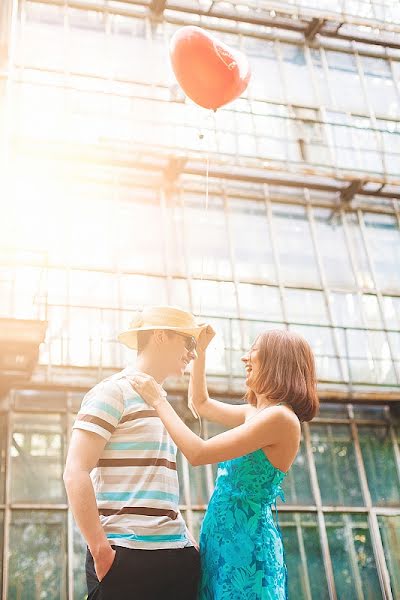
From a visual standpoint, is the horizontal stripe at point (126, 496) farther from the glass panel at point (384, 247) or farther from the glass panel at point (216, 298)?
the glass panel at point (384, 247)

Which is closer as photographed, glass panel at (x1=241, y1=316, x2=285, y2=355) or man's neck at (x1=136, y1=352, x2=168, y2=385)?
man's neck at (x1=136, y1=352, x2=168, y2=385)

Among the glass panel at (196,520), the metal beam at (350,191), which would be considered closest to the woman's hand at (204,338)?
the glass panel at (196,520)

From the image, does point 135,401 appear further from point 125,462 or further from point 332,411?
point 332,411

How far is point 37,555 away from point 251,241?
551 cm

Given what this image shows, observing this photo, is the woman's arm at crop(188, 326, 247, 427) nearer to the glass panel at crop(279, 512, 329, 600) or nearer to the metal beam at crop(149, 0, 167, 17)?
the glass panel at crop(279, 512, 329, 600)

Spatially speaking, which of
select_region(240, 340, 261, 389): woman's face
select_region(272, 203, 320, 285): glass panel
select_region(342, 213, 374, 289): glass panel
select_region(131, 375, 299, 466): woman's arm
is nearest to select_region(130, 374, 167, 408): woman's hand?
select_region(131, 375, 299, 466): woman's arm

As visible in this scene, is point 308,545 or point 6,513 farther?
point 308,545

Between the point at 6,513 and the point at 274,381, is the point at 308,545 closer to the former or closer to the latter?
the point at 6,513

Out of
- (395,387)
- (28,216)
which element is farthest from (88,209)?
(395,387)

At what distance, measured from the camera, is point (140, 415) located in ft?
8.57

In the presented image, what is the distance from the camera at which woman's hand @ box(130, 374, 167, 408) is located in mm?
2621

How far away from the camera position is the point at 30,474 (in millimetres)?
7832

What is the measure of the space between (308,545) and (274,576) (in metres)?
6.02

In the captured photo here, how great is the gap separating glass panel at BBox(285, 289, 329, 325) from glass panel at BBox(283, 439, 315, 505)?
2.17 meters
